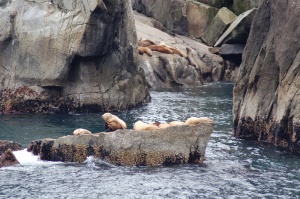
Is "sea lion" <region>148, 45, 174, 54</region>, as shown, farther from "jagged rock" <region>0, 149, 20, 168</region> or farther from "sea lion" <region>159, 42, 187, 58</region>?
"jagged rock" <region>0, 149, 20, 168</region>

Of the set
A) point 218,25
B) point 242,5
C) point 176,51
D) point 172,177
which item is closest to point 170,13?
point 218,25

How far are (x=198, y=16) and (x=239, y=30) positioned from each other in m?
7.79

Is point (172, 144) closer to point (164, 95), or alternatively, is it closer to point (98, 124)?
point (98, 124)

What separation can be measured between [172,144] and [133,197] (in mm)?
3459

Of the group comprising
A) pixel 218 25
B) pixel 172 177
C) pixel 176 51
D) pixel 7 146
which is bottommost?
pixel 172 177

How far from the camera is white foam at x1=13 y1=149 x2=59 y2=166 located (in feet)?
59.9

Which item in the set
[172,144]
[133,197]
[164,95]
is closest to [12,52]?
[164,95]

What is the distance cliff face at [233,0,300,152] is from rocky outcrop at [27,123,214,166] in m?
3.72

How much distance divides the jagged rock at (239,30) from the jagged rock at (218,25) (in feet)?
4.45

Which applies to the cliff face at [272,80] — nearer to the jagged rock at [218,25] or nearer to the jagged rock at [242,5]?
the jagged rock at [218,25]

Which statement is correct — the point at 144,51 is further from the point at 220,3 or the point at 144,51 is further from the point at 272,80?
the point at 272,80

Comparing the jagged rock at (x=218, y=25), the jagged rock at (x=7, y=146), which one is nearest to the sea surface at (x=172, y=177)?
the jagged rock at (x=7, y=146)

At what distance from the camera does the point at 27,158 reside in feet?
61.4

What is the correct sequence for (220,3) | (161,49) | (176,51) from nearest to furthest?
(161,49) → (176,51) → (220,3)
